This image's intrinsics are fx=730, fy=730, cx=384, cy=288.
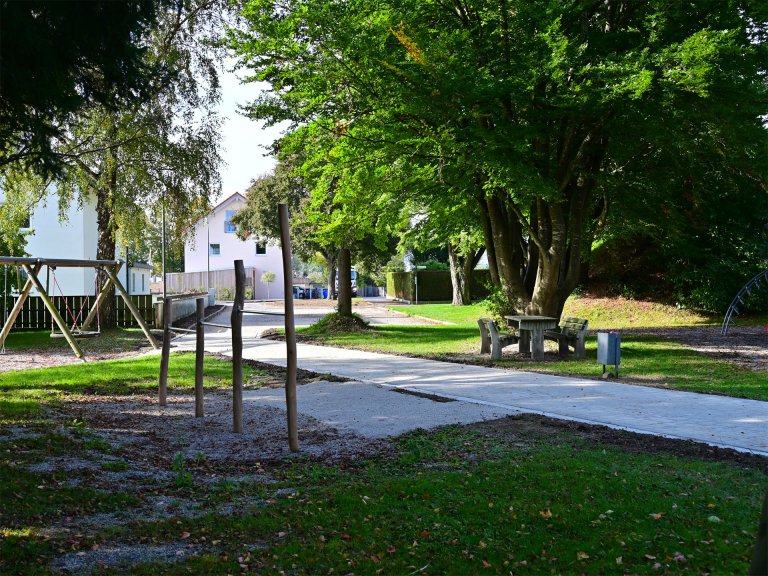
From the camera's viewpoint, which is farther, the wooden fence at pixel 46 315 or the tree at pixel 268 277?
the tree at pixel 268 277

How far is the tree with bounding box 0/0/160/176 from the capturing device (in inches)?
249

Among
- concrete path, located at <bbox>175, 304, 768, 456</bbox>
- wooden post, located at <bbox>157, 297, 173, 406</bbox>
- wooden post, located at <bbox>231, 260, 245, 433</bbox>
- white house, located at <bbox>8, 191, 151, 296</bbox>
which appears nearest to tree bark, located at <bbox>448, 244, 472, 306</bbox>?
white house, located at <bbox>8, 191, 151, 296</bbox>

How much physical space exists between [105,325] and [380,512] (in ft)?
78.9

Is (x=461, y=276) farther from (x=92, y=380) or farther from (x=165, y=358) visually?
(x=165, y=358)

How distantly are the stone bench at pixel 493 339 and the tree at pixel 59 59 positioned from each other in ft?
32.7

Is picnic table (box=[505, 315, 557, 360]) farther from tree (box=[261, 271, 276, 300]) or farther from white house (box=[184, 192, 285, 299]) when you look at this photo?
white house (box=[184, 192, 285, 299])

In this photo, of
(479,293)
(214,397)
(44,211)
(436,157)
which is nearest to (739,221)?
(436,157)

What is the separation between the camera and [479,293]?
147 ft

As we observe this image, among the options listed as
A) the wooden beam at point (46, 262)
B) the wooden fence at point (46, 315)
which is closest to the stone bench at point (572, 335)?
the wooden beam at point (46, 262)

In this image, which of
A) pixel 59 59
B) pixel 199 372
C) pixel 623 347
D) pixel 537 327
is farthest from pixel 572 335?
pixel 59 59

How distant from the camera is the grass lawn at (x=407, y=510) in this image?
4.24 m

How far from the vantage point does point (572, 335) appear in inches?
621

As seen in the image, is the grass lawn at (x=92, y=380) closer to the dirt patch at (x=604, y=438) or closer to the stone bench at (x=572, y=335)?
the dirt patch at (x=604, y=438)

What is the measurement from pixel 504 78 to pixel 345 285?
11.6m
